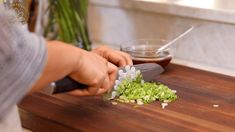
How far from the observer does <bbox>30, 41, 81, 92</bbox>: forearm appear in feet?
1.69

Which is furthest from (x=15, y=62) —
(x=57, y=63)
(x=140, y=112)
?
(x=140, y=112)

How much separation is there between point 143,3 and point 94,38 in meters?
0.23

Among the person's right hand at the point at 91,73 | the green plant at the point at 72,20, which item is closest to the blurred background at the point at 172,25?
the green plant at the point at 72,20

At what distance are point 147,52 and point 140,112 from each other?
9.4 inches

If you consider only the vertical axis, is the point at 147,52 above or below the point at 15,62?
below

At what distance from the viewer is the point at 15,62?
0.47m

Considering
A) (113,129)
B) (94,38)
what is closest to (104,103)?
(113,129)

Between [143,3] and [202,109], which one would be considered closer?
[202,109]

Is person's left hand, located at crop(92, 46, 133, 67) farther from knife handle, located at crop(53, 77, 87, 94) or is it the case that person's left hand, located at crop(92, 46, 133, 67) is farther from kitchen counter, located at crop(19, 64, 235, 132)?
knife handle, located at crop(53, 77, 87, 94)

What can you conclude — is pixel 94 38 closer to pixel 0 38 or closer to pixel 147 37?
pixel 147 37

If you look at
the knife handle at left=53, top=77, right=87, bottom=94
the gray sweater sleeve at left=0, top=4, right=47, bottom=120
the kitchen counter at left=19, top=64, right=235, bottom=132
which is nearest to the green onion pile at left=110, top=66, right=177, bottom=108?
the kitchen counter at left=19, top=64, right=235, bottom=132

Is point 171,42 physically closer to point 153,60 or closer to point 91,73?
point 153,60

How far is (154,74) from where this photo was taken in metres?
0.85

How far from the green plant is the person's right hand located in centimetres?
43
